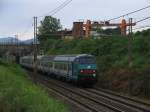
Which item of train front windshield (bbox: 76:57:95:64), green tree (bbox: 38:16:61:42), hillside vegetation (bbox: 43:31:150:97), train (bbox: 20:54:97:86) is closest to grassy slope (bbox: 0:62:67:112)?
hillside vegetation (bbox: 43:31:150:97)

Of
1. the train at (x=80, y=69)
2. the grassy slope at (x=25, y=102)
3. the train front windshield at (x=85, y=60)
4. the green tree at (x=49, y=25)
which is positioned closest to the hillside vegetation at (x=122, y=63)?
the train at (x=80, y=69)

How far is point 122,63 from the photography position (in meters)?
51.2

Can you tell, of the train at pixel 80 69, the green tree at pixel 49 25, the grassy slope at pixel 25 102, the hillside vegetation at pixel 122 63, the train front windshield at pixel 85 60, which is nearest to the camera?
the grassy slope at pixel 25 102

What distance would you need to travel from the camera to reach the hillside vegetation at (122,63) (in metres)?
40.4

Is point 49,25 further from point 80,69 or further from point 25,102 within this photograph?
point 25,102

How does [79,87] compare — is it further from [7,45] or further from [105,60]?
[7,45]

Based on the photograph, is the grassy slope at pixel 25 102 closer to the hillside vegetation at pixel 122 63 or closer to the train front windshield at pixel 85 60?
the hillside vegetation at pixel 122 63

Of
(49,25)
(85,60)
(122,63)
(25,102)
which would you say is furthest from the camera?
(49,25)

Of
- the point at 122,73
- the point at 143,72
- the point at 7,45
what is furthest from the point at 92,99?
the point at 7,45

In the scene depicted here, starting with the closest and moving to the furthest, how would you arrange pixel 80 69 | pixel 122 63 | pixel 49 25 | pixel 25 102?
1. pixel 25 102
2. pixel 80 69
3. pixel 122 63
4. pixel 49 25

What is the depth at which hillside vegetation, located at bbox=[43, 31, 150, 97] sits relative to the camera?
40438 mm

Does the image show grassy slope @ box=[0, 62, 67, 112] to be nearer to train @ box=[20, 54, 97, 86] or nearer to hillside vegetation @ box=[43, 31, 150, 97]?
hillside vegetation @ box=[43, 31, 150, 97]

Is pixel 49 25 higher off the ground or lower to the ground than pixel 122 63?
higher

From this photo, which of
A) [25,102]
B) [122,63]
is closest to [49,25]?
[122,63]
